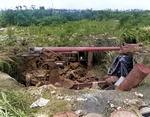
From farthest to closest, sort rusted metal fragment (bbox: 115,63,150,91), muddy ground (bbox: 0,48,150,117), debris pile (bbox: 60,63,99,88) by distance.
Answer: debris pile (bbox: 60,63,99,88) < rusted metal fragment (bbox: 115,63,150,91) < muddy ground (bbox: 0,48,150,117)

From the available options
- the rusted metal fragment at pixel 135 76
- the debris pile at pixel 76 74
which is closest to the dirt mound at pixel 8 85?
the debris pile at pixel 76 74

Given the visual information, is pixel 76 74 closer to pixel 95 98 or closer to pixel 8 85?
pixel 8 85

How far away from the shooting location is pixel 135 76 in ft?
11.3

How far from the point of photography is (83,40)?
744 centimetres

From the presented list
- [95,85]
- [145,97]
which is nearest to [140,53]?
[95,85]

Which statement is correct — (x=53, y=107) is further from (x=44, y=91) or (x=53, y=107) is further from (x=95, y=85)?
(x=95, y=85)

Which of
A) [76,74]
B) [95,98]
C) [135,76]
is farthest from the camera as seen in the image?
[76,74]

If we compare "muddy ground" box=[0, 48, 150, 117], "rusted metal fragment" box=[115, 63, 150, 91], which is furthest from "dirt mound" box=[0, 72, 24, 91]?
"rusted metal fragment" box=[115, 63, 150, 91]

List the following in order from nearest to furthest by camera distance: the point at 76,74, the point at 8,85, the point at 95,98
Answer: the point at 95,98, the point at 8,85, the point at 76,74

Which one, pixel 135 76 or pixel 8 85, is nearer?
pixel 135 76

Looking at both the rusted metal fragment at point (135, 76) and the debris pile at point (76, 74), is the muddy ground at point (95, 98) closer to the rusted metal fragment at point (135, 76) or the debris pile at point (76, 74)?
the rusted metal fragment at point (135, 76)

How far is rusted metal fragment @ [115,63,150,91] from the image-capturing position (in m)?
3.37

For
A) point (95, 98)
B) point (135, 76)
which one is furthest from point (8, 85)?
point (135, 76)

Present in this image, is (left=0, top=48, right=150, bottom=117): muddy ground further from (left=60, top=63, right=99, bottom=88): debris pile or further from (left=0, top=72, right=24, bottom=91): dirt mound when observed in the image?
(left=60, top=63, right=99, bottom=88): debris pile
